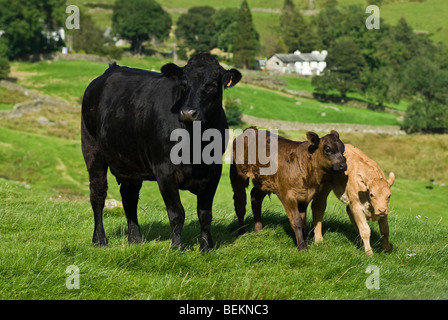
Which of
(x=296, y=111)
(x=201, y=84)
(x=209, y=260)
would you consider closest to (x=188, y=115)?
(x=201, y=84)

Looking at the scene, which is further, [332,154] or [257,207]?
[257,207]

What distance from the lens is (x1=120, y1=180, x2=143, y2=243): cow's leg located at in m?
10.2

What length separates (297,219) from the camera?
919 centimetres

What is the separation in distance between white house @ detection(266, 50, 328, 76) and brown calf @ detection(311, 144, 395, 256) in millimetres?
159853

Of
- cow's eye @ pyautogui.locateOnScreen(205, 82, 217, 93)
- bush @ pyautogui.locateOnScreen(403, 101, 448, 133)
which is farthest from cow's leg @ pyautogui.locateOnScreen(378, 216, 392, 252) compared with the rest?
bush @ pyautogui.locateOnScreen(403, 101, 448, 133)

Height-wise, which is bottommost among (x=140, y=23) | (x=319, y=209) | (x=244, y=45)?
(x=319, y=209)

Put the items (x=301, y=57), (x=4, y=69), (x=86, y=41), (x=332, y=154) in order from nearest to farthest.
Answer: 1. (x=332, y=154)
2. (x=4, y=69)
3. (x=86, y=41)
4. (x=301, y=57)

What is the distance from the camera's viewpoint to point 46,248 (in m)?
8.23

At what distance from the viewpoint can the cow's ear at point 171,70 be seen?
27.2 feet

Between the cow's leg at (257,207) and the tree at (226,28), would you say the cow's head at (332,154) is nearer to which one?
the cow's leg at (257,207)

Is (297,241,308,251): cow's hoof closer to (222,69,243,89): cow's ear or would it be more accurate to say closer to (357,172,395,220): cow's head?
(357,172,395,220): cow's head

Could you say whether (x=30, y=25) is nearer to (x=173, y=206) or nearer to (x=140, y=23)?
(x=140, y=23)

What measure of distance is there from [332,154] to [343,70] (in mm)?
145488
